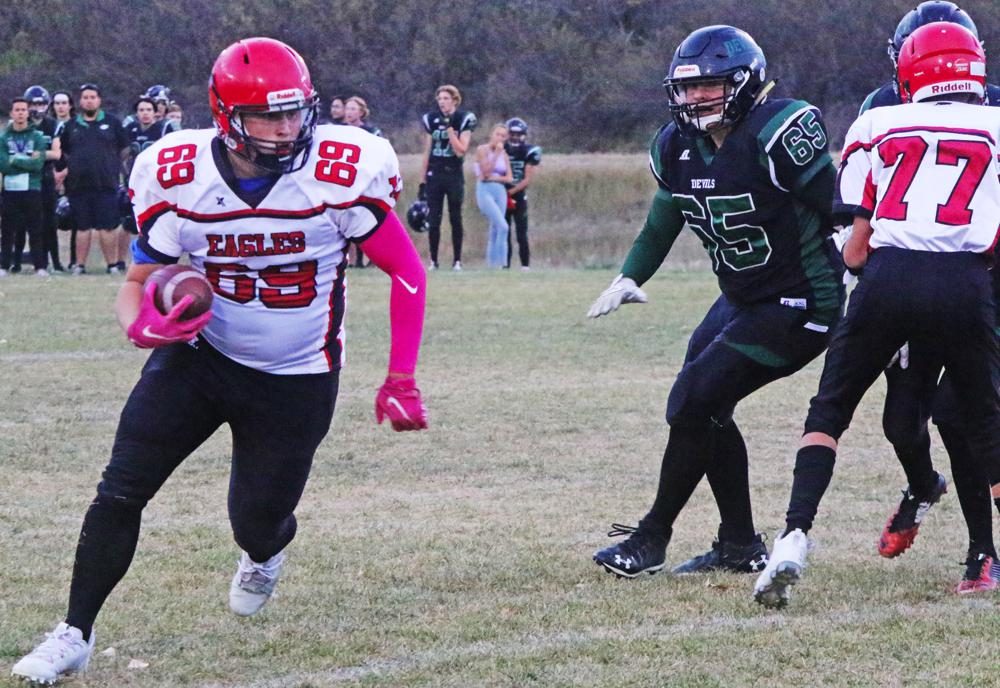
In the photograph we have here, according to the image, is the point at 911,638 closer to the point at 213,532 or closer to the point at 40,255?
the point at 213,532

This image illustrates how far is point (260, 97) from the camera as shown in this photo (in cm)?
392

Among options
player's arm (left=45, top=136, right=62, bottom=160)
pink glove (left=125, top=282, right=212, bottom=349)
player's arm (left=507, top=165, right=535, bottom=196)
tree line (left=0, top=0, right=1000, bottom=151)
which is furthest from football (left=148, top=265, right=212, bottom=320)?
tree line (left=0, top=0, right=1000, bottom=151)

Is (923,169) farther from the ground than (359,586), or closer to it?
farther from the ground

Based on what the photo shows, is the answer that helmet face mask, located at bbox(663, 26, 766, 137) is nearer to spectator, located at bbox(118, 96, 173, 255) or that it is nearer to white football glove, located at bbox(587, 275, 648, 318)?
white football glove, located at bbox(587, 275, 648, 318)

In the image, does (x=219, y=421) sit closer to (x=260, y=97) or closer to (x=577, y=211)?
(x=260, y=97)

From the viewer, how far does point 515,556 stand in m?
5.16

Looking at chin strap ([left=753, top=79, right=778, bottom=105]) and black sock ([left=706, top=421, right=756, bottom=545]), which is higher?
chin strap ([left=753, top=79, right=778, bottom=105])

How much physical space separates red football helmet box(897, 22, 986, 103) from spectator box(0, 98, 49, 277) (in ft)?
38.2

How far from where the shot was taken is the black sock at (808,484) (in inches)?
173

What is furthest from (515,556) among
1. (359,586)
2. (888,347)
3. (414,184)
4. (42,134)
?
(414,184)

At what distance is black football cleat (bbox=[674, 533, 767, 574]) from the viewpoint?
16.6ft

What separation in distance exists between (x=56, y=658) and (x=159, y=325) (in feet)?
2.75

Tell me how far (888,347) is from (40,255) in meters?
12.3

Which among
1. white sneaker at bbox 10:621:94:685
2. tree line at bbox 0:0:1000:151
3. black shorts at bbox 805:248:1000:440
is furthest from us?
tree line at bbox 0:0:1000:151
